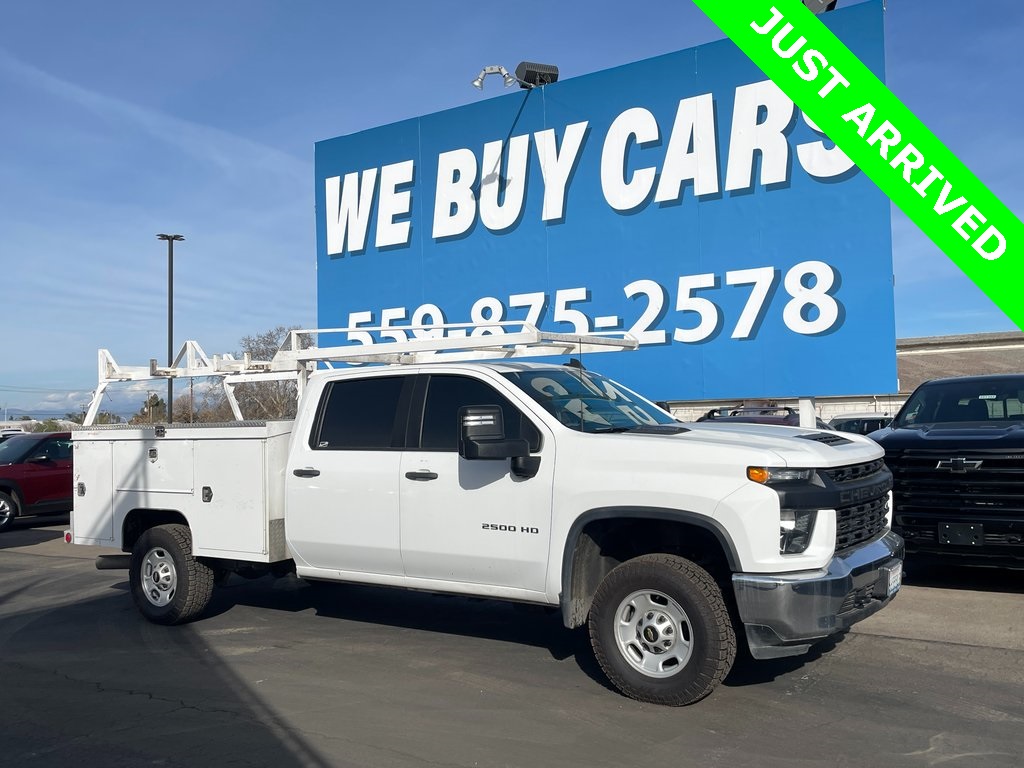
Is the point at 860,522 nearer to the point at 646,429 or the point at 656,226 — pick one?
the point at 646,429

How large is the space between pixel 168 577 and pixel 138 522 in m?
0.71

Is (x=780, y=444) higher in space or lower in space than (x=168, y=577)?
higher

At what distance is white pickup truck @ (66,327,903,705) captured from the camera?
5.19 m

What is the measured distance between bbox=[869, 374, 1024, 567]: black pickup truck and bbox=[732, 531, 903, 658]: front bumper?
125 inches

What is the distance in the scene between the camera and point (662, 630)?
215 inches

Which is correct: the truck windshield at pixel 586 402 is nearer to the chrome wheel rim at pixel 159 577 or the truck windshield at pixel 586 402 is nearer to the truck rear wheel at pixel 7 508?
the chrome wheel rim at pixel 159 577

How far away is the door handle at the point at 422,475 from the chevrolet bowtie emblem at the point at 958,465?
4544 mm

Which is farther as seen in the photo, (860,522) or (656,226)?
(656,226)

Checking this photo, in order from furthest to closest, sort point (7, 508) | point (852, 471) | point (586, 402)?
1. point (7, 508)
2. point (586, 402)
3. point (852, 471)

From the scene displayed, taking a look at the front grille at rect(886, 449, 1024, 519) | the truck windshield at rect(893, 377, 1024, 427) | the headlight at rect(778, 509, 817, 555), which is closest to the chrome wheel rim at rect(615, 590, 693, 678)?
the headlight at rect(778, 509, 817, 555)

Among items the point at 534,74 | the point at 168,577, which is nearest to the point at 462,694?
the point at 168,577

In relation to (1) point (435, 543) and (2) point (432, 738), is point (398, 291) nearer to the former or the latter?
(1) point (435, 543)

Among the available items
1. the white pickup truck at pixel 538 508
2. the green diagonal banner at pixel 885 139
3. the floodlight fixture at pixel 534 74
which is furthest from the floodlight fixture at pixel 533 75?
the white pickup truck at pixel 538 508

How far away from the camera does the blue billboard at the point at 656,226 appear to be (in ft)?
41.8
